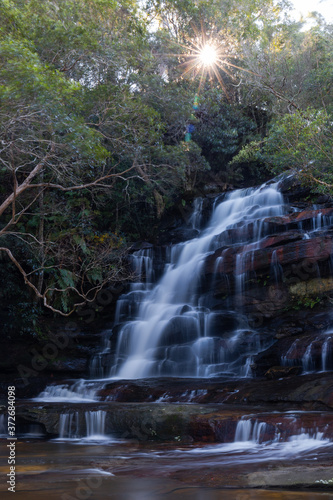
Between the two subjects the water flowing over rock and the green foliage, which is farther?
the green foliage

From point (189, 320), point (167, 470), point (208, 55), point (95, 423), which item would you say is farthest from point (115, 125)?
point (208, 55)

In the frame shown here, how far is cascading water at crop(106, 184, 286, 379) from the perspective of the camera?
12711 mm

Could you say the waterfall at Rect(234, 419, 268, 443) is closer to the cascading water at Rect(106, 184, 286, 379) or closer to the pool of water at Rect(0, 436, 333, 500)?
the pool of water at Rect(0, 436, 333, 500)

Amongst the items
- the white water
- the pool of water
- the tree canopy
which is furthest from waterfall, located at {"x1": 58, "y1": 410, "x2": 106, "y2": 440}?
the tree canopy

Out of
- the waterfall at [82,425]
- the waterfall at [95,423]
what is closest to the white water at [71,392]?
the waterfall at [82,425]

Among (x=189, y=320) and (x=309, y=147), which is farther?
(x=309, y=147)

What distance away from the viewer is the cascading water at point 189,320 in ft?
41.7

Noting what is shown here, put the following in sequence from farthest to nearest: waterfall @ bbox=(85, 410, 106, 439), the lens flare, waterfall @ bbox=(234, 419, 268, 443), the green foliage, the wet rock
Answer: the lens flare < the green foliage < the wet rock < waterfall @ bbox=(85, 410, 106, 439) < waterfall @ bbox=(234, 419, 268, 443)

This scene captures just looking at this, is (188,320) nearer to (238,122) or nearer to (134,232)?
(134,232)

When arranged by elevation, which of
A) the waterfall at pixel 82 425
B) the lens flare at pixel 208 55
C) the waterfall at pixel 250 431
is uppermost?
the lens flare at pixel 208 55

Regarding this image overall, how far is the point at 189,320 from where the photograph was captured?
1407cm

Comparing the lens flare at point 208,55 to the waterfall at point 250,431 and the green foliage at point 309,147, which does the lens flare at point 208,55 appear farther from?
the waterfall at point 250,431

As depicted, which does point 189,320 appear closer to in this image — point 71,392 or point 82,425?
point 71,392

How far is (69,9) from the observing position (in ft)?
50.5
